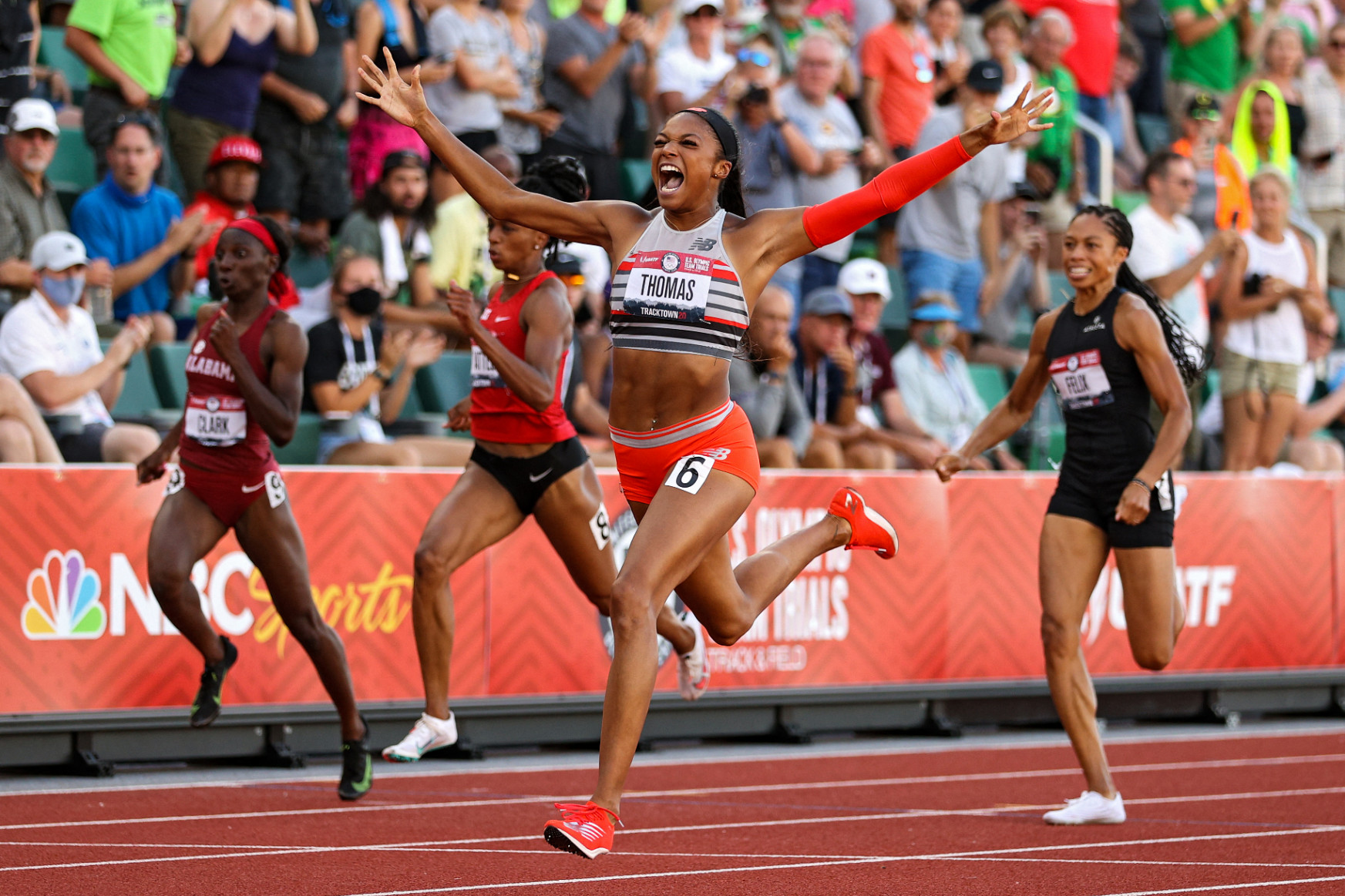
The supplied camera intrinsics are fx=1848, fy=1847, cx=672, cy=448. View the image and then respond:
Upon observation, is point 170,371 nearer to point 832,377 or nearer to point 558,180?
point 558,180

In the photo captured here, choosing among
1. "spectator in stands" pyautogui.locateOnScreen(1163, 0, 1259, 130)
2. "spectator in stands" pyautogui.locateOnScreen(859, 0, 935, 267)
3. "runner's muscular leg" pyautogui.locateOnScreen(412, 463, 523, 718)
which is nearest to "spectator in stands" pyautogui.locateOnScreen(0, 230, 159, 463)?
"runner's muscular leg" pyautogui.locateOnScreen(412, 463, 523, 718)

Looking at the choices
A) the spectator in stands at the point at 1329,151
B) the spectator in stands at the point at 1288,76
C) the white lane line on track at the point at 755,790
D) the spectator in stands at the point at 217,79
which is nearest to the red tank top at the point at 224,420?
the white lane line on track at the point at 755,790

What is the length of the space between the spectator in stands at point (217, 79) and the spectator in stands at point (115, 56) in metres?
0.22

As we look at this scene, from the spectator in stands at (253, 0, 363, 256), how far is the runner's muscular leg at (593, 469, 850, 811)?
6.36 m

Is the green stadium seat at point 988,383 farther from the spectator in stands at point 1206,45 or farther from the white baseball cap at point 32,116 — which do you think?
the white baseball cap at point 32,116

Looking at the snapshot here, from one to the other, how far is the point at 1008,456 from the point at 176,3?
6948mm

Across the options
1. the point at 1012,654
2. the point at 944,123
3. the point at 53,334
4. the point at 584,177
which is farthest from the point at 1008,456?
the point at 53,334

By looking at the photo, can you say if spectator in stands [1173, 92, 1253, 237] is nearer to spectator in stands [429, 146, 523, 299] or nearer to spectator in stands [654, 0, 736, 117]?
spectator in stands [654, 0, 736, 117]

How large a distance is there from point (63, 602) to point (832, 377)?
18.6 feet

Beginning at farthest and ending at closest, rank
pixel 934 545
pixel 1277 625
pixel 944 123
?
1. pixel 944 123
2. pixel 1277 625
3. pixel 934 545

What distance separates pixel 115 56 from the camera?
11.8m

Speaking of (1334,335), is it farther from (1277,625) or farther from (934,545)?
(934,545)

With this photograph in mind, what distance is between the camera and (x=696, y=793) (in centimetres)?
895

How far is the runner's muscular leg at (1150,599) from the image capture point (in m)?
8.02
